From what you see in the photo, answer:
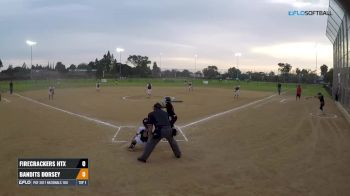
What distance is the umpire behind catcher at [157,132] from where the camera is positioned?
9148 mm

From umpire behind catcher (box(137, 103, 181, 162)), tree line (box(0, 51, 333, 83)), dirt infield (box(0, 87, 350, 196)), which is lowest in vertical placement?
dirt infield (box(0, 87, 350, 196))


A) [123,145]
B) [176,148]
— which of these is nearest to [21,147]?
[123,145]

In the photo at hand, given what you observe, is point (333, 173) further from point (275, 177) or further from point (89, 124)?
point (89, 124)

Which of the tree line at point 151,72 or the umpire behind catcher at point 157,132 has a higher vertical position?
the tree line at point 151,72

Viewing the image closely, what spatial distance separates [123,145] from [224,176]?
4.16 metres

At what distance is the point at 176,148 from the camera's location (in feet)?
31.2

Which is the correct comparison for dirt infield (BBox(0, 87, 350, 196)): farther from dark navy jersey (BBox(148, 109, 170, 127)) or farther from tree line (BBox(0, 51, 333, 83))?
tree line (BBox(0, 51, 333, 83))
